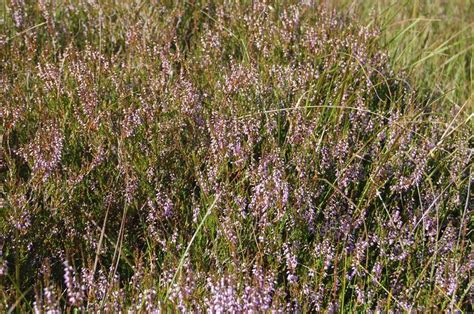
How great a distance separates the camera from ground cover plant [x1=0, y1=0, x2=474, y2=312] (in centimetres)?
238

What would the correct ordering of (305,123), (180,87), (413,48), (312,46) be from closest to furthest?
(305,123)
(180,87)
(312,46)
(413,48)

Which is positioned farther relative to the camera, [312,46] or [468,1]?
[468,1]

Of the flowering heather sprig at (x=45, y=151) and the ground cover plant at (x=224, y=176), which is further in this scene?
the flowering heather sprig at (x=45, y=151)

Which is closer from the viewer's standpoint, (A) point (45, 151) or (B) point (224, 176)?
(A) point (45, 151)

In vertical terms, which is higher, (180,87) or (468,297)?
(180,87)

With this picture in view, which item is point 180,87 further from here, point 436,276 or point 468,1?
point 468,1

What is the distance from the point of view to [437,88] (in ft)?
12.9

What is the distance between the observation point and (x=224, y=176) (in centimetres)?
284

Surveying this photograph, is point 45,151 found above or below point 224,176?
above

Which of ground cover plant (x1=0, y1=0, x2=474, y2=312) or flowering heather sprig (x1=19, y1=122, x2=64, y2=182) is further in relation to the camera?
flowering heather sprig (x1=19, y1=122, x2=64, y2=182)

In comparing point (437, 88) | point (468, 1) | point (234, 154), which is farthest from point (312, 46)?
point (468, 1)

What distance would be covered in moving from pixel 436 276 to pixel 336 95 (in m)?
1.17

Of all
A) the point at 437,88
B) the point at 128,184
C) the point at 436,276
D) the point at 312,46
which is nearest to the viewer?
the point at 436,276

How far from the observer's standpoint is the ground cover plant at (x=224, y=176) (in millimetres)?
2377
